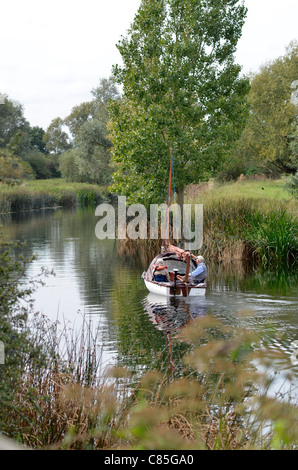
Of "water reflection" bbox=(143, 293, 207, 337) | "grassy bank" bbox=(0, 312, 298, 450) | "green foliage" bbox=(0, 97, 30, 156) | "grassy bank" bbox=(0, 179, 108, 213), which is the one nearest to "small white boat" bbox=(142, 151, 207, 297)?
"water reflection" bbox=(143, 293, 207, 337)

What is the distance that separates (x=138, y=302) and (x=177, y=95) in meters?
13.0

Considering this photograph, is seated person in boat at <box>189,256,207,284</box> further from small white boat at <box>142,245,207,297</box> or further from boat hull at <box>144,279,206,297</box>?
boat hull at <box>144,279,206,297</box>

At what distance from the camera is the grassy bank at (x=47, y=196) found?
6013 centimetres

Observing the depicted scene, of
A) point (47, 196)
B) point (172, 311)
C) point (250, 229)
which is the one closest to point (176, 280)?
point (172, 311)

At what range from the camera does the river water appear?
13.4 meters

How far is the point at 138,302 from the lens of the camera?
63.2ft

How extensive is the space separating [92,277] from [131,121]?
29.1 ft

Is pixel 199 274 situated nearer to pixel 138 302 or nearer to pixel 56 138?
pixel 138 302

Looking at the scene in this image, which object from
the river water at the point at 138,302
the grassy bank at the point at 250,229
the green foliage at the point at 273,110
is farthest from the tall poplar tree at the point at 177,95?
the green foliage at the point at 273,110

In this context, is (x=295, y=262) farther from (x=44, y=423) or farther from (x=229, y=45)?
(x=44, y=423)

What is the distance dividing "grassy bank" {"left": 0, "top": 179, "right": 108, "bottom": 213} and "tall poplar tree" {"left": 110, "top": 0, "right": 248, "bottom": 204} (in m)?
30.7

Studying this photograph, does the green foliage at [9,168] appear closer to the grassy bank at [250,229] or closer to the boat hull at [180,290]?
the boat hull at [180,290]

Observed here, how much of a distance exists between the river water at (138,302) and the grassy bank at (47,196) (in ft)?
92.3
